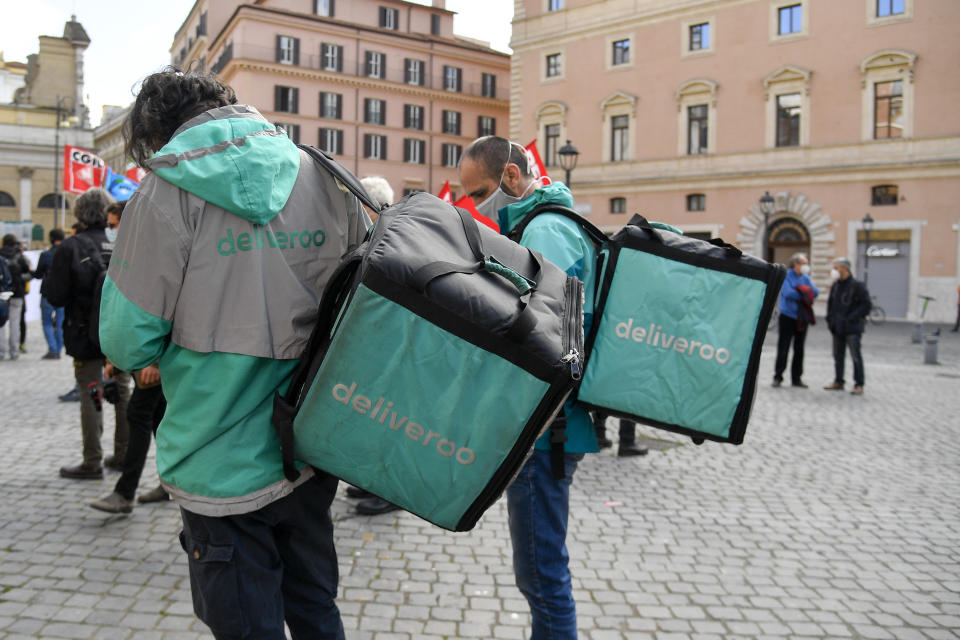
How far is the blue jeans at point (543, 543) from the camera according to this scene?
2590mm

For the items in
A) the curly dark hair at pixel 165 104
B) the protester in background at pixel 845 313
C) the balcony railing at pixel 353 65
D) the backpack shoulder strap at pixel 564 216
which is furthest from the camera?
the balcony railing at pixel 353 65

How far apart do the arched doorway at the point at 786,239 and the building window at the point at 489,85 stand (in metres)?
28.2

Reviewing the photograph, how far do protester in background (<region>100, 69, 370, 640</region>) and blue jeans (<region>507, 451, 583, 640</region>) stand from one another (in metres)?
0.79

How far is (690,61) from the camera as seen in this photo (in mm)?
34594

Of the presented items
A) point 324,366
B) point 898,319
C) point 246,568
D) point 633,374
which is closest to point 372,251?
point 324,366

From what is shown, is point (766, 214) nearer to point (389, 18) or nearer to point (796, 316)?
point (796, 316)

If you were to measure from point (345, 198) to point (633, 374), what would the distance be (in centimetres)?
115

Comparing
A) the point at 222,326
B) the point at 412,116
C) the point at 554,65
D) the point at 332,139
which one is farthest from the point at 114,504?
the point at 412,116

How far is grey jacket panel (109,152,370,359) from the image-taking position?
1907 millimetres

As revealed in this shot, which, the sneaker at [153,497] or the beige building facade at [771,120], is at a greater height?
the beige building facade at [771,120]

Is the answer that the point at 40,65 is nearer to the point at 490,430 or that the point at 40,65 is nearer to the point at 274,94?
the point at 274,94

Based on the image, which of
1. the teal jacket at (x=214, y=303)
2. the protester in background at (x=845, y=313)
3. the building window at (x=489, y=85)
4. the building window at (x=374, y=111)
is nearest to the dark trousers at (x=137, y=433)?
the teal jacket at (x=214, y=303)

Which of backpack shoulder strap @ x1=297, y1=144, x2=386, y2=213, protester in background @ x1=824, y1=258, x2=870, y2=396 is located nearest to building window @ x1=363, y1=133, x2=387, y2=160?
protester in background @ x1=824, y1=258, x2=870, y2=396

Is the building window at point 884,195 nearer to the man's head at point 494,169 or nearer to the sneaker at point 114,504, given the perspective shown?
the man's head at point 494,169
